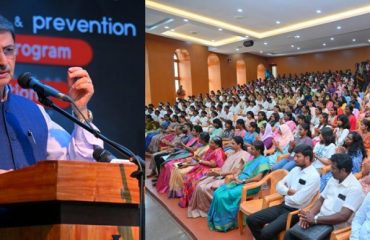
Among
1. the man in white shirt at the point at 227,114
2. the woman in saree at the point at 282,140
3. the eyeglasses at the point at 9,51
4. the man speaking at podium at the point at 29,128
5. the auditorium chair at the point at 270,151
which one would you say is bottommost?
the auditorium chair at the point at 270,151

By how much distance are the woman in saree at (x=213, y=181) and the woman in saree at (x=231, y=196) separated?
26 centimetres

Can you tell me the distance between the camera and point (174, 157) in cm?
587

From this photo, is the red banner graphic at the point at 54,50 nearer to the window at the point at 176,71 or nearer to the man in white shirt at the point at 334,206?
the man in white shirt at the point at 334,206

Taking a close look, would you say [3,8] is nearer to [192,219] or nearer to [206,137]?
[192,219]

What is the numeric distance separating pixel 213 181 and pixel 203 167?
20.0 inches

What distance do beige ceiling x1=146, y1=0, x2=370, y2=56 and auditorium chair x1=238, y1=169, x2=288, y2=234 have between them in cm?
584

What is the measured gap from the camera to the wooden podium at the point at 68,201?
604 mm

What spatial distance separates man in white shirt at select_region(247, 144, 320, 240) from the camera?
10.3 ft

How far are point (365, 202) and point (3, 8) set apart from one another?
2.41m

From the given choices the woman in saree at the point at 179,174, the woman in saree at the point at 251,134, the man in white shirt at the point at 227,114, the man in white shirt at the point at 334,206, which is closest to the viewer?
the man in white shirt at the point at 334,206

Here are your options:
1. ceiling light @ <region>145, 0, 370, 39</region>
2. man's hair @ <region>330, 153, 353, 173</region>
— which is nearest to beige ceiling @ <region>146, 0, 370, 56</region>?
ceiling light @ <region>145, 0, 370, 39</region>

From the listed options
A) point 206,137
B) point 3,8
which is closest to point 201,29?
point 206,137

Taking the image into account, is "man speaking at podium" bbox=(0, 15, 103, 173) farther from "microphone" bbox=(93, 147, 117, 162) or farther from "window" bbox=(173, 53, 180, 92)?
"window" bbox=(173, 53, 180, 92)

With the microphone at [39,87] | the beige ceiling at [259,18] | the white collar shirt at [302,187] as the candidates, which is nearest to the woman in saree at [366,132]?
the white collar shirt at [302,187]
